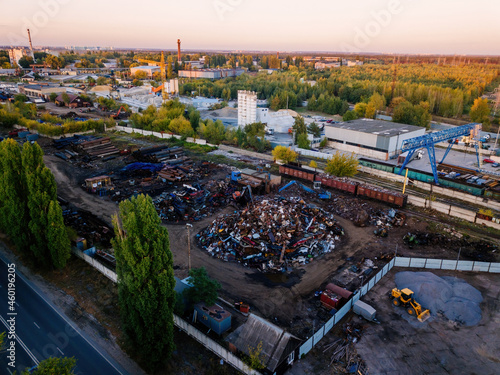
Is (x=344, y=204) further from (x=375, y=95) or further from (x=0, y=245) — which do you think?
(x=375, y=95)

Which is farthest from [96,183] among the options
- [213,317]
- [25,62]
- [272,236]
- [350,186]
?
[25,62]

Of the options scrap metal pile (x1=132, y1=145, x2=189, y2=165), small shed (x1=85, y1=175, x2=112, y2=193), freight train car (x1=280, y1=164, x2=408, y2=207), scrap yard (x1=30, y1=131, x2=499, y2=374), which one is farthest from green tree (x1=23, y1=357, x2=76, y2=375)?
scrap metal pile (x1=132, y1=145, x2=189, y2=165)

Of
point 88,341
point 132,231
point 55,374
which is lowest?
point 88,341

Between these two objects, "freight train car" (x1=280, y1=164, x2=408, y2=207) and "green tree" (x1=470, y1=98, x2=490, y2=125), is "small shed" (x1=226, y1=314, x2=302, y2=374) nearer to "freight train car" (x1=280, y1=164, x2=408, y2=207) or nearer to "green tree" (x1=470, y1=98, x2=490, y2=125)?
"freight train car" (x1=280, y1=164, x2=408, y2=207)

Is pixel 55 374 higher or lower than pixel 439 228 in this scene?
higher

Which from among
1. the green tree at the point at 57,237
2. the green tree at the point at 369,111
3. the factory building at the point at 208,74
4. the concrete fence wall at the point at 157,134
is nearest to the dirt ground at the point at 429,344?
the green tree at the point at 57,237

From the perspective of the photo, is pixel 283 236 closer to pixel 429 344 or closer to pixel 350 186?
pixel 429 344

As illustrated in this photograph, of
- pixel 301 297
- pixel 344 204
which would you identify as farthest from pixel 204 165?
pixel 301 297
